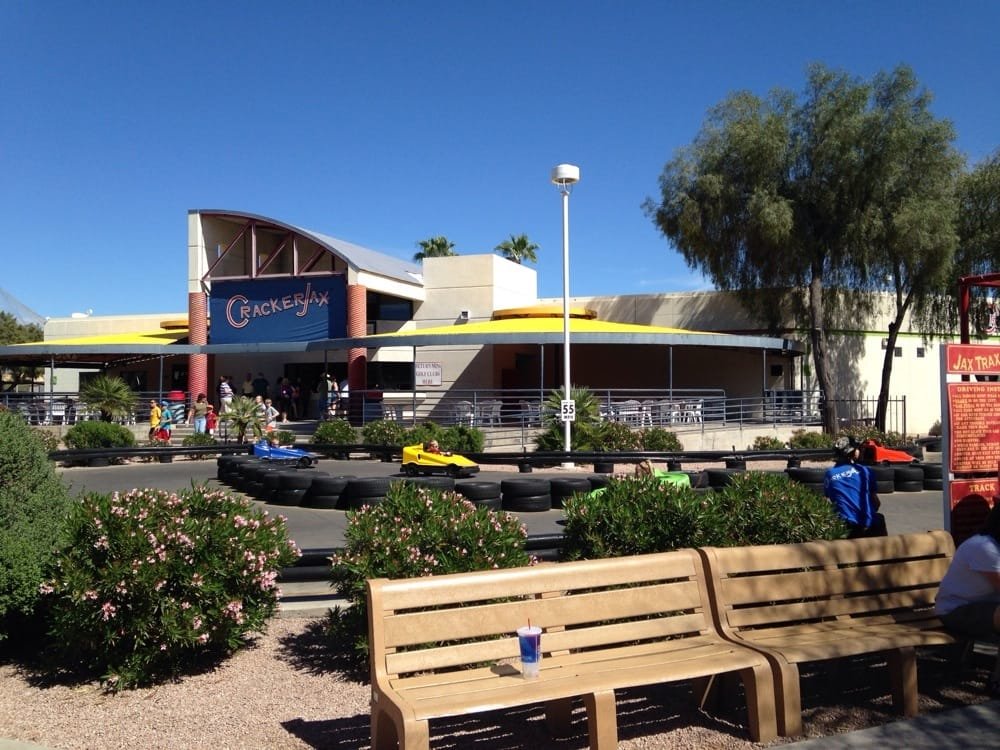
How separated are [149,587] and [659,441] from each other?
1779 cm

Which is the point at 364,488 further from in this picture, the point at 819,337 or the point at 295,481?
the point at 819,337

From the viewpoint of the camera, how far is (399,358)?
3538 centimetres

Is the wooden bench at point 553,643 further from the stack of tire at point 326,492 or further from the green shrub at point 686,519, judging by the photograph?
the stack of tire at point 326,492

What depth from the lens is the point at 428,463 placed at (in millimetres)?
17109

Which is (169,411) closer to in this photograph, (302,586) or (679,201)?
(679,201)

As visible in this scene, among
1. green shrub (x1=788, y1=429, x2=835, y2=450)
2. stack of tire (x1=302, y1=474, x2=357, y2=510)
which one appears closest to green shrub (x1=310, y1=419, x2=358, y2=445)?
stack of tire (x1=302, y1=474, x2=357, y2=510)

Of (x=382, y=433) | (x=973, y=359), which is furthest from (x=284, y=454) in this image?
(x=973, y=359)

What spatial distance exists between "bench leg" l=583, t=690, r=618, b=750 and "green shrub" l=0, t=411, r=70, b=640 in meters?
3.38

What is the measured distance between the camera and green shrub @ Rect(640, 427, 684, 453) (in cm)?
2159

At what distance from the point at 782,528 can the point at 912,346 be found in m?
33.1

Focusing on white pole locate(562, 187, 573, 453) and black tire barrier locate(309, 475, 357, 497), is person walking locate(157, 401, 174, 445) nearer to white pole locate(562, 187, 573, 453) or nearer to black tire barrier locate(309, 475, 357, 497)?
white pole locate(562, 187, 573, 453)

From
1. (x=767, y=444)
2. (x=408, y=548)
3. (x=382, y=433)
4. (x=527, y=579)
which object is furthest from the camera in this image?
(x=767, y=444)

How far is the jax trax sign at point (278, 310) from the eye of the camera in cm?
3347

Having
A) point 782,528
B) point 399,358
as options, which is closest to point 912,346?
point 399,358
